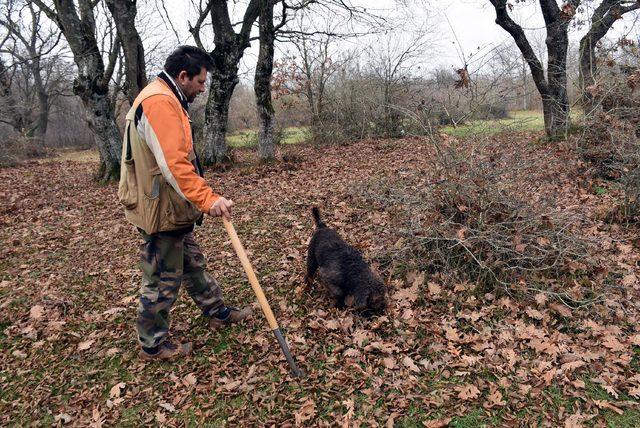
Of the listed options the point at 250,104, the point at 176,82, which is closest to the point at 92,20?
the point at 176,82

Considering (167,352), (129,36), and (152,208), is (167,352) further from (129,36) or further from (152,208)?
(129,36)

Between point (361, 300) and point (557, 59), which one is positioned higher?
point (557, 59)

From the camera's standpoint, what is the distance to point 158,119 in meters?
2.88

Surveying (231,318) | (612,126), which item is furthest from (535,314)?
(612,126)

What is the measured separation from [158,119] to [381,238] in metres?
3.30

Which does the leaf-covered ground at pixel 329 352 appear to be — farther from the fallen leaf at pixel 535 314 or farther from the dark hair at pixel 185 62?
the dark hair at pixel 185 62

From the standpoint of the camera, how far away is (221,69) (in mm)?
11031

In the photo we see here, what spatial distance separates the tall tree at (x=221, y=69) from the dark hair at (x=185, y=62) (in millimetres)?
8274

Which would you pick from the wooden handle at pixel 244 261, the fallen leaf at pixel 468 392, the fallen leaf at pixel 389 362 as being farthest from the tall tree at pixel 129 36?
the fallen leaf at pixel 468 392

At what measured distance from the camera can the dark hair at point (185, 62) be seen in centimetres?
314

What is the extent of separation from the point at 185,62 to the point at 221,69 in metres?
8.55

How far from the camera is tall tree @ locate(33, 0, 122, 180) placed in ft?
33.9

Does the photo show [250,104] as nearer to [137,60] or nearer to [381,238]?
[137,60]

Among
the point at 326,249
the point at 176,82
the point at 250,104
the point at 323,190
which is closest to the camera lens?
the point at 176,82
